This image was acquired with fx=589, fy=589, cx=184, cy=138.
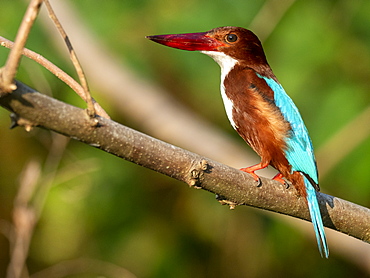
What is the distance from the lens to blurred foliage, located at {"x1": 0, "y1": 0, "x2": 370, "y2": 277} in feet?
11.7

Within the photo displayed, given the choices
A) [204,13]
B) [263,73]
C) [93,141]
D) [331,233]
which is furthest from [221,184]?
[204,13]

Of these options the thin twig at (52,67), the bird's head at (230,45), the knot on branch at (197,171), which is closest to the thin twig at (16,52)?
the thin twig at (52,67)

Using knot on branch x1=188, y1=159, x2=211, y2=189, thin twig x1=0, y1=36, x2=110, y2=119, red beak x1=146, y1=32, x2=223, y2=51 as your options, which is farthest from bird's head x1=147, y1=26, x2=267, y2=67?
knot on branch x1=188, y1=159, x2=211, y2=189

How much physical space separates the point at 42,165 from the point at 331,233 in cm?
181

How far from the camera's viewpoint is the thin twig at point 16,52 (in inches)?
48.9

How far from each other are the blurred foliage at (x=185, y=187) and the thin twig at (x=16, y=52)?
2.25 meters

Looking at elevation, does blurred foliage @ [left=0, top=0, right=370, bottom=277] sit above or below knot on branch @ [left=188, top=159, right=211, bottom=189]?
below

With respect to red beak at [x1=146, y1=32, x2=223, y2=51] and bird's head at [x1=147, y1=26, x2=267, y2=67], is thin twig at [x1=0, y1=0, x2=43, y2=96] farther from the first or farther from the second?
bird's head at [x1=147, y1=26, x2=267, y2=67]

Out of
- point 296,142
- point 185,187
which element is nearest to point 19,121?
point 296,142

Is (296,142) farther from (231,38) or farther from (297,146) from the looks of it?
(231,38)

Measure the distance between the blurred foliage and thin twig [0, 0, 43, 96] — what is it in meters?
2.25

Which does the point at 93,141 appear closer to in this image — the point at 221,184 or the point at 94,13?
the point at 221,184

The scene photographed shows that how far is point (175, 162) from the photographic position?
1.61 m

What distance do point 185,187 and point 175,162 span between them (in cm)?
223
